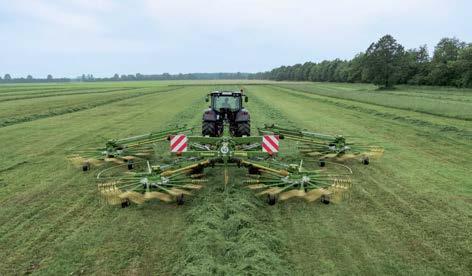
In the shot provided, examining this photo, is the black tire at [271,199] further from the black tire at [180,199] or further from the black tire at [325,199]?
the black tire at [180,199]

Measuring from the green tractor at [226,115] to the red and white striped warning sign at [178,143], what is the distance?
311 cm

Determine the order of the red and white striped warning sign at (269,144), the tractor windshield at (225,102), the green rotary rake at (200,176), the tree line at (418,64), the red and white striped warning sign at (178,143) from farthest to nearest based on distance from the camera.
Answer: the tree line at (418,64) < the tractor windshield at (225,102) < the red and white striped warning sign at (269,144) < the red and white striped warning sign at (178,143) < the green rotary rake at (200,176)

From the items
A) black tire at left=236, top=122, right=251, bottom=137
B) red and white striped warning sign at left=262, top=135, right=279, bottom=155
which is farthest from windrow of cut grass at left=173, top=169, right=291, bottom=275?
black tire at left=236, top=122, right=251, bottom=137

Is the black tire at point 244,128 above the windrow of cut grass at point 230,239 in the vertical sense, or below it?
above

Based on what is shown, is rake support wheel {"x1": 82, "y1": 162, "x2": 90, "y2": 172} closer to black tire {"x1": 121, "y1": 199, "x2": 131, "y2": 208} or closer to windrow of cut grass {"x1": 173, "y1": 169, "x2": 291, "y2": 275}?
black tire {"x1": 121, "y1": 199, "x2": 131, "y2": 208}

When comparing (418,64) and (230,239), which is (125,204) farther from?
(418,64)

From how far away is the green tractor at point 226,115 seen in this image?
11.7 metres

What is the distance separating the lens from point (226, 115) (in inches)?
504

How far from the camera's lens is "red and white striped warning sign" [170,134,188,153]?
332 inches

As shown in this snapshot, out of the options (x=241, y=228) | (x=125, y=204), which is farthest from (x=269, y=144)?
(x=125, y=204)

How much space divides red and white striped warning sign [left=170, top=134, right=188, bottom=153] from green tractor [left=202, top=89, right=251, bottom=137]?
10.2 feet

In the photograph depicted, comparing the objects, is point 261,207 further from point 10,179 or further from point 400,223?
point 10,179

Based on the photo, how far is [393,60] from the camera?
5297cm

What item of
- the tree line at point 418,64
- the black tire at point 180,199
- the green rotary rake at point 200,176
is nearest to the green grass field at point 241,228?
the black tire at point 180,199
